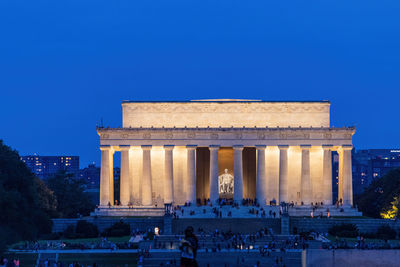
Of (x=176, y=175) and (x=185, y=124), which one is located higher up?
(x=185, y=124)

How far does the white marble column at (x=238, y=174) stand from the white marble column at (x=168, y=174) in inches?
348

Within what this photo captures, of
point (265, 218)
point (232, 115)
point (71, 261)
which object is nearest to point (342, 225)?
point (265, 218)

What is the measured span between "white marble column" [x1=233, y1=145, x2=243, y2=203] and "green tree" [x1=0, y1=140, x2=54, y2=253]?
30004 millimetres

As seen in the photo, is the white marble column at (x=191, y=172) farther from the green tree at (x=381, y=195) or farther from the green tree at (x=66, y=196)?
the green tree at (x=381, y=195)

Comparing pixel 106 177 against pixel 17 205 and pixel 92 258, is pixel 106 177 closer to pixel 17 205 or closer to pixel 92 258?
pixel 17 205

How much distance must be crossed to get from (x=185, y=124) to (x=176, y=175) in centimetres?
752

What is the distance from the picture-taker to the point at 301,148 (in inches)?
3829

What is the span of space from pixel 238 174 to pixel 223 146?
447cm

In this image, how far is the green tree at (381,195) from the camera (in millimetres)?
98169

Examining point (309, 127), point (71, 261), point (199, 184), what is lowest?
point (71, 261)

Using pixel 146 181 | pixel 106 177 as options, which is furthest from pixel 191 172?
pixel 106 177

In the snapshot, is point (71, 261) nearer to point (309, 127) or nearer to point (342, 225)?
point (342, 225)

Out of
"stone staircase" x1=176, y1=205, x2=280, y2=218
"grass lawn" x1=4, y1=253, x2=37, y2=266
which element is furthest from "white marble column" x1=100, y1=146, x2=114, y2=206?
"grass lawn" x1=4, y1=253, x2=37, y2=266

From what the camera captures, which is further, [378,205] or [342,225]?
[378,205]
